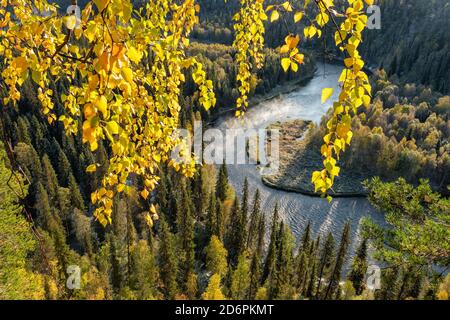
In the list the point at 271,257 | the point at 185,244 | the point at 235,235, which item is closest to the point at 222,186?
the point at 235,235

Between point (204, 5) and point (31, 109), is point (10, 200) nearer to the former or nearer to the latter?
point (31, 109)

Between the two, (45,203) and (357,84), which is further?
(45,203)

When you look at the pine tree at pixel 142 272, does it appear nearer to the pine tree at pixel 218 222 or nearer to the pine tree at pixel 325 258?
the pine tree at pixel 218 222

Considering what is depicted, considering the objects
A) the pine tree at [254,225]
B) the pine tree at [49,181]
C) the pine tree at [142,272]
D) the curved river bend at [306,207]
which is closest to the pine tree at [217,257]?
the pine tree at [254,225]

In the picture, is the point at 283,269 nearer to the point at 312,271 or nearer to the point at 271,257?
the point at 271,257

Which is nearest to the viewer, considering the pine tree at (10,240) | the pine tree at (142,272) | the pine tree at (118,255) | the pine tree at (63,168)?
the pine tree at (10,240)
